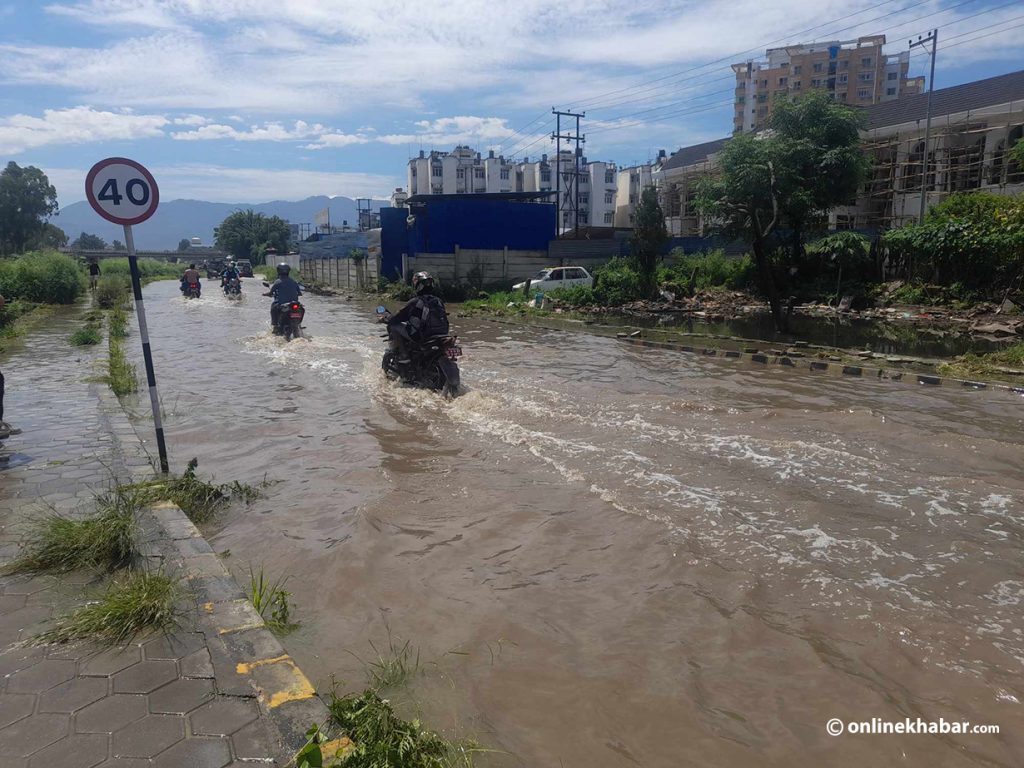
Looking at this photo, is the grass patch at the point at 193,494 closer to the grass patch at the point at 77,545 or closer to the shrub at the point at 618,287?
the grass patch at the point at 77,545

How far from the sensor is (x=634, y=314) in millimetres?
22703

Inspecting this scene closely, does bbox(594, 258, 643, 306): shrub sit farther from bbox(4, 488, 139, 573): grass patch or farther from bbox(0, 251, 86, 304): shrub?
bbox(4, 488, 139, 573): grass patch

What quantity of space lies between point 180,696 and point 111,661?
0.52 meters

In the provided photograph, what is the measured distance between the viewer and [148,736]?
2.63m

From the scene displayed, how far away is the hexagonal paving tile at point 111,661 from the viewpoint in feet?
10.0

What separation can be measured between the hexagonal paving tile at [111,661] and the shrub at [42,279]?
2539 cm

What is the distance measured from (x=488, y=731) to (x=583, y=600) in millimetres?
1234

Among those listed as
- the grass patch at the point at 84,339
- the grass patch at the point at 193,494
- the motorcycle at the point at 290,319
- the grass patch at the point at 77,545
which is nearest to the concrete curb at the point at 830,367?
the motorcycle at the point at 290,319

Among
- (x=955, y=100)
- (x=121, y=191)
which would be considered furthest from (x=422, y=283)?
(x=955, y=100)

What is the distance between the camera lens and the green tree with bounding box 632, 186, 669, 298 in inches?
929

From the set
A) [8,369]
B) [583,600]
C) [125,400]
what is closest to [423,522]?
[583,600]

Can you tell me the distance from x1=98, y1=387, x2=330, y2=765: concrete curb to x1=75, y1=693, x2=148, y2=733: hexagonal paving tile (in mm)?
314

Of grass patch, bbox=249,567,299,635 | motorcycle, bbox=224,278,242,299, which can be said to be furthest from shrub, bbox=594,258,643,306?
grass patch, bbox=249,567,299,635

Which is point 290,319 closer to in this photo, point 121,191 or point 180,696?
point 121,191
